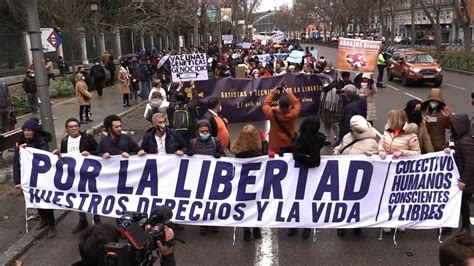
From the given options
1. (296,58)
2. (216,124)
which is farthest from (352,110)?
(296,58)

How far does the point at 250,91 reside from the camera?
46.0 ft

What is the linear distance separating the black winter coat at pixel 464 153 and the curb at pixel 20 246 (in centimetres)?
533

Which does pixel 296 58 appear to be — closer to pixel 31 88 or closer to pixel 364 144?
pixel 31 88

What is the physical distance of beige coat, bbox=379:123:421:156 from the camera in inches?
231

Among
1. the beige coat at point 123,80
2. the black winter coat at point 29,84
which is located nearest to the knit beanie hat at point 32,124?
the black winter coat at point 29,84

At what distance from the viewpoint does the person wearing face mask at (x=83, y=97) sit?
45.4ft

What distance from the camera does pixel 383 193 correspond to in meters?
5.82

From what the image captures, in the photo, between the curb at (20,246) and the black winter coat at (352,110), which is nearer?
the curb at (20,246)

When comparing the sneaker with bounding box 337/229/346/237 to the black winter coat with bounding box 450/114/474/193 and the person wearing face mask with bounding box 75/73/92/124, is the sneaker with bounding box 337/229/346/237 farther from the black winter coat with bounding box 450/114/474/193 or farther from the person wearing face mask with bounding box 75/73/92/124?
the person wearing face mask with bounding box 75/73/92/124

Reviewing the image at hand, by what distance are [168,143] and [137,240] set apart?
12.4 feet

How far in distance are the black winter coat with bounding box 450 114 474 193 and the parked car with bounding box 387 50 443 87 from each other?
56.6ft

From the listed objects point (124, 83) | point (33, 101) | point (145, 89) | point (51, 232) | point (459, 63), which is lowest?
point (459, 63)

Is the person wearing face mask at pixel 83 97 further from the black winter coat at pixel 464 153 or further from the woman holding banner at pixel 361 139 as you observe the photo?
the black winter coat at pixel 464 153

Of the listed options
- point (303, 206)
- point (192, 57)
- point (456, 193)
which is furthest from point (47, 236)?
point (192, 57)
